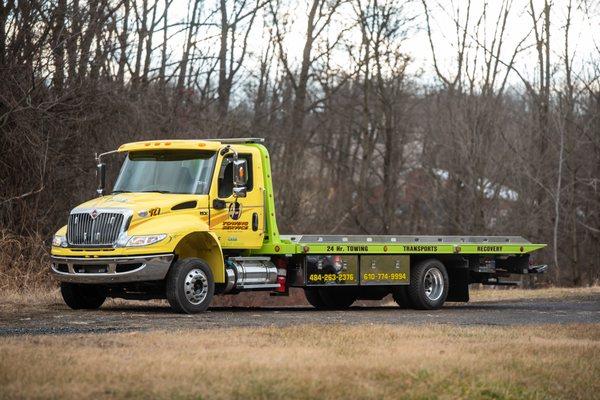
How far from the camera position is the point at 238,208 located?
730 inches

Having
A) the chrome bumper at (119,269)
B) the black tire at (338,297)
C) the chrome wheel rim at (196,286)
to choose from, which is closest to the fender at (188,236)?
the chrome bumper at (119,269)

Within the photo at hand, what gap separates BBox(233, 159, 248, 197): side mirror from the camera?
18047 mm

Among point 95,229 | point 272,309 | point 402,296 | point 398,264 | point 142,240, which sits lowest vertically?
point 272,309

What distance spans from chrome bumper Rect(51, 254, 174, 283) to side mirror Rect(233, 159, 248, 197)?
1.65 meters

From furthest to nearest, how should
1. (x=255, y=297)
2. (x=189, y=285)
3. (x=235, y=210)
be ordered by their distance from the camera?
(x=255, y=297) < (x=235, y=210) < (x=189, y=285)

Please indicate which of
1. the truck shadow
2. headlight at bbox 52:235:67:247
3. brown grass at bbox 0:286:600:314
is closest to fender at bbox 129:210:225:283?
the truck shadow

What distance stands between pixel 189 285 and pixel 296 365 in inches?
276

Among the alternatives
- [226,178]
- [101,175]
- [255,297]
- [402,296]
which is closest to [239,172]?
[226,178]

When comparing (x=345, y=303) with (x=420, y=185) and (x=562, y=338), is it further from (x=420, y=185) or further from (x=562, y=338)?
(x=420, y=185)

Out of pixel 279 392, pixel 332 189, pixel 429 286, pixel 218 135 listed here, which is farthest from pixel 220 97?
pixel 279 392

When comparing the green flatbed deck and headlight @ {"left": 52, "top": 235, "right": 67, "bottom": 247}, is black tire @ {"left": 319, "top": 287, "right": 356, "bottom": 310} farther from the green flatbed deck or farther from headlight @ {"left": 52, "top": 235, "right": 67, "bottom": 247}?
headlight @ {"left": 52, "top": 235, "right": 67, "bottom": 247}

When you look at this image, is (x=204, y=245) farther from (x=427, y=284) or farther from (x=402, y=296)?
(x=427, y=284)

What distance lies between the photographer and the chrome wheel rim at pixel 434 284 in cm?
2142

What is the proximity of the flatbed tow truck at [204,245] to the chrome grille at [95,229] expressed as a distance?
2cm
